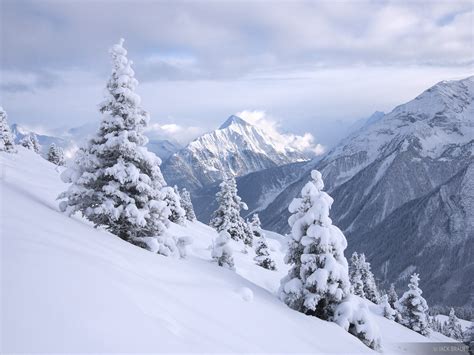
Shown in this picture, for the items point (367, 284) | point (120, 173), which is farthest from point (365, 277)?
point (120, 173)

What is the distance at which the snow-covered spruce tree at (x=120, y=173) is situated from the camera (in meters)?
14.6

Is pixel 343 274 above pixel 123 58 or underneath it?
underneath

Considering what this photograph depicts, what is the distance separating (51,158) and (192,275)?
72079mm

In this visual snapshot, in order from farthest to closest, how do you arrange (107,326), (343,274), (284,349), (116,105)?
(343,274) → (116,105) → (284,349) → (107,326)

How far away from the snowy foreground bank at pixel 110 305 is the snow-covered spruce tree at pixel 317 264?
3052 mm

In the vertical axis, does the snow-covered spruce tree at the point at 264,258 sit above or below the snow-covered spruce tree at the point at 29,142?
below

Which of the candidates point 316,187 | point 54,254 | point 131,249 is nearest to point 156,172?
point 131,249

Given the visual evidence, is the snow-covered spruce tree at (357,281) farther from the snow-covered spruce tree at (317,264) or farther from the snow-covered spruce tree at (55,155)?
the snow-covered spruce tree at (55,155)

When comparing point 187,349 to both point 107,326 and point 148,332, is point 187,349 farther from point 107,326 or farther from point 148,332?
point 107,326

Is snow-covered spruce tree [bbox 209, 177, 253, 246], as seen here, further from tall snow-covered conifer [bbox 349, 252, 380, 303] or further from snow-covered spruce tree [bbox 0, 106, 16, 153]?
tall snow-covered conifer [bbox 349, 252, 380, 303]

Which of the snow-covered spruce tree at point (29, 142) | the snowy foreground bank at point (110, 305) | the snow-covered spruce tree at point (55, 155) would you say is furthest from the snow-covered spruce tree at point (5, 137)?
the snowy foreground bank at point (110, 305)

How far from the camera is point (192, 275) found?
13.1m

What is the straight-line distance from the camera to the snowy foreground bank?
5152 millimetres

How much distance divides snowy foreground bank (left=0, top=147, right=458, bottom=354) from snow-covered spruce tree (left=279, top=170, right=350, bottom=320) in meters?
3.05
